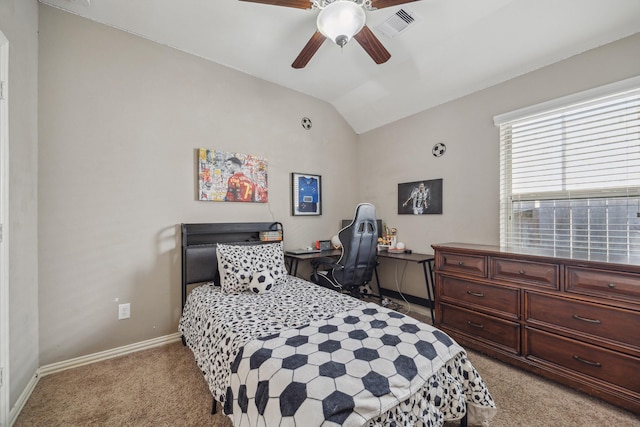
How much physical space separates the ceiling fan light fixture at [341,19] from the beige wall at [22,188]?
5.94 feet

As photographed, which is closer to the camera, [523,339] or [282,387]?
[282,387]

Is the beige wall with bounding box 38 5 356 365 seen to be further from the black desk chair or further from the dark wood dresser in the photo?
the dark wood dresser

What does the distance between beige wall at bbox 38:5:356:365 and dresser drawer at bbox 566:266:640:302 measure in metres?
2.78

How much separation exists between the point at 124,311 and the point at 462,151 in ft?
11.8

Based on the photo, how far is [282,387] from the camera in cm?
100

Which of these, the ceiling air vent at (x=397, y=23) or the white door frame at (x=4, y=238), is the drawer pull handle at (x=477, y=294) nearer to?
the ceiling air vent at (x=397, y=23)

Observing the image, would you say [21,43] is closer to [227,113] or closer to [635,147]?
[227,113]

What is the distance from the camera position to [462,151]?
113 inches

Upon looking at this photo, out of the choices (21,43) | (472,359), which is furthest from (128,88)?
(472,359)

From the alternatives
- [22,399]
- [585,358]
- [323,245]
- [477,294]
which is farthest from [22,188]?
[585,358]

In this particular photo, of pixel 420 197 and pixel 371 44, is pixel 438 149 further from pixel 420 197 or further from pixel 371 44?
pixel 371 44

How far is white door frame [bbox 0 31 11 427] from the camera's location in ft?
4.60

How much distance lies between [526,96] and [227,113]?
2.90 m

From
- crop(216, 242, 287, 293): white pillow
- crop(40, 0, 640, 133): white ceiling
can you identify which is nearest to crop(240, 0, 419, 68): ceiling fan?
crop(40, 0, 640, 133): white ceiling
